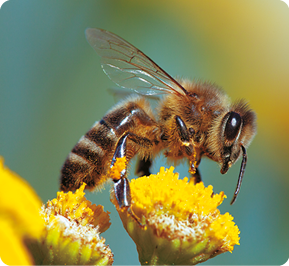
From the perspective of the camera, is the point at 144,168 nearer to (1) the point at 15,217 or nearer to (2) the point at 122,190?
(2) the point at 122,190

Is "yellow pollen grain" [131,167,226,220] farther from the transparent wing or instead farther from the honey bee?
the transparent wing

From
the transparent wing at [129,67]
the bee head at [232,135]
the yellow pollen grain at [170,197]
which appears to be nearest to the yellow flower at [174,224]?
the yellow pollen grain at [170,197]

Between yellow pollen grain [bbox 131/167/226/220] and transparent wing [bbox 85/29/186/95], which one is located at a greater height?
transparent wing [bbox 85/29/186/95]

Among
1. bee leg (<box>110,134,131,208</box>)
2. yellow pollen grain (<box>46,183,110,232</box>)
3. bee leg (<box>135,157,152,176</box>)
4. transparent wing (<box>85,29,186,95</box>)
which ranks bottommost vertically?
yellow pollen grain (<box>46,183,110,232</box>)

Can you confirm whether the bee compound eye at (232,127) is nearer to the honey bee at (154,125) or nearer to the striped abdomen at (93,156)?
the honey bee at (154,125)

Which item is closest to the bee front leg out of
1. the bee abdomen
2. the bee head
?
the bee head

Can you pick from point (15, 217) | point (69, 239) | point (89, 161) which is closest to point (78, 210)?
point (69, 239)
